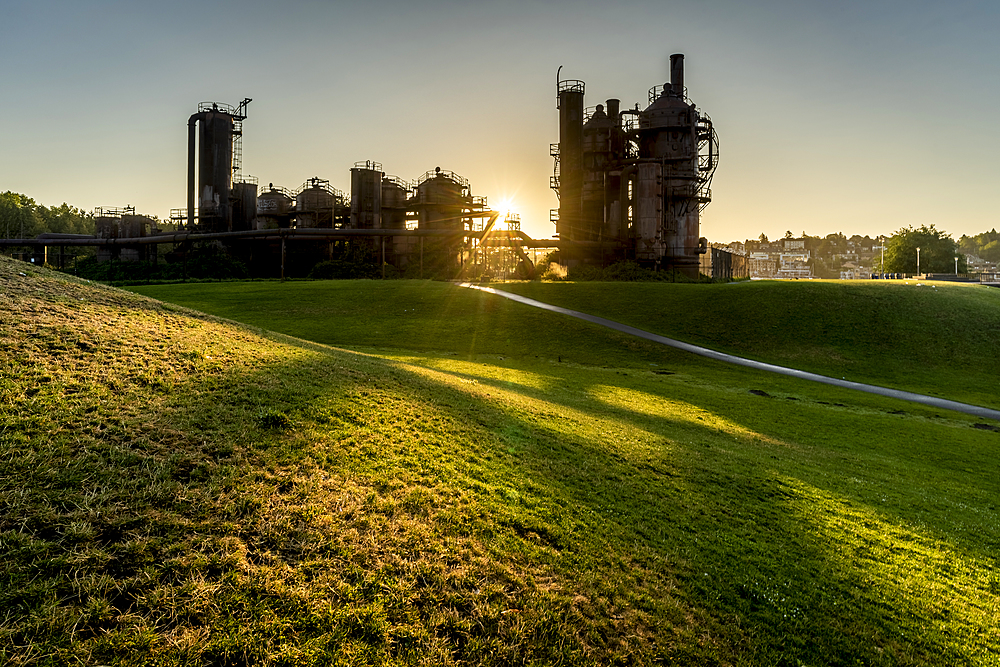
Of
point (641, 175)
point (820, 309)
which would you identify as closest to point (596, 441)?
point (820, 309)

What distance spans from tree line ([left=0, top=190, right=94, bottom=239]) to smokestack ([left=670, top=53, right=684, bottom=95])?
338 ft

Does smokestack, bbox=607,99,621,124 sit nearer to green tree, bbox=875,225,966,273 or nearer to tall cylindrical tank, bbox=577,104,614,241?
tall cylindrical tank, bbox=577,104,614,241

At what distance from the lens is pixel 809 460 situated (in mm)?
10984

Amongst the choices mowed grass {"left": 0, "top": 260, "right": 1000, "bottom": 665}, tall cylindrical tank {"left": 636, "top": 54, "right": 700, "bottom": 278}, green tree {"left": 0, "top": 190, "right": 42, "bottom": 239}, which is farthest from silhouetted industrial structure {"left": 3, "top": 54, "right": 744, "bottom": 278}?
mowed grass {"left": 0, "top": 260, "right": 1000, "bottom": 665}

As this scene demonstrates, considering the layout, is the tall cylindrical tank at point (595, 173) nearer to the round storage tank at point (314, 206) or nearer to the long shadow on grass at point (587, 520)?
Answer: the round storage tank at point (314, 206)

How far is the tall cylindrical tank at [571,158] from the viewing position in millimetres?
61406

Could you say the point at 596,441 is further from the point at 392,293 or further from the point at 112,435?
the point at 392,293

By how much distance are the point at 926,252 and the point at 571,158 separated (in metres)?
83.4

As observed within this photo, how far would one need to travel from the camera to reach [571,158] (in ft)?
202

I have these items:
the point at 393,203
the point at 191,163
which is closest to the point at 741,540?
the point at 393,203

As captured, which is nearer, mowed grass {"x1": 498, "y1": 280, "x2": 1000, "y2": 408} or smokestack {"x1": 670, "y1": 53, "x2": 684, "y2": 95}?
mowed grass {"x1": 498, "y1": 280, "x2": 1000, "y2": 408}

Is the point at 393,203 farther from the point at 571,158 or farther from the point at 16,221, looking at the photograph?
the point at 16,221

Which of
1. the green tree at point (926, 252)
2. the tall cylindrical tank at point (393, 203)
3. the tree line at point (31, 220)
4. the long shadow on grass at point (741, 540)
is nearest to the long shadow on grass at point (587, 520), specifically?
the long shadow on grass at point (741, 540)

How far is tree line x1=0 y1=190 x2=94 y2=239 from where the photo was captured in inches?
3718
